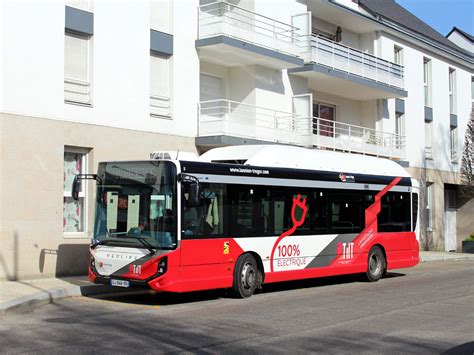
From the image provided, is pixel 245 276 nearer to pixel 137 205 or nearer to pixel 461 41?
pixel 137 205

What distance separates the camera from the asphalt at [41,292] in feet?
39.2

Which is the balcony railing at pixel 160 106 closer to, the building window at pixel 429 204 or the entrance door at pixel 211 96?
the entrance door at pixel 211 96

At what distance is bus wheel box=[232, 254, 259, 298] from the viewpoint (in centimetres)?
1355

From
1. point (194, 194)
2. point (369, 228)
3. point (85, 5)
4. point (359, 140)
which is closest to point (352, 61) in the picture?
point (359, 140)

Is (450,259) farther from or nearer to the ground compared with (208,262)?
nearer to the ground

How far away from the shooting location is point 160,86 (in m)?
20.0

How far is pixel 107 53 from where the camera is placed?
18.1 metres

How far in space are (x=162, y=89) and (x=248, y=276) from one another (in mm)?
8057

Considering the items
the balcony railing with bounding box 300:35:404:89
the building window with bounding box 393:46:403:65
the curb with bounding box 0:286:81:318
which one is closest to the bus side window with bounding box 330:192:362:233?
the curb with bounding box 0:286:81:318

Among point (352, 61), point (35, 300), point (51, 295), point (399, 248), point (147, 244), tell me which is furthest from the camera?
point (352, 61)

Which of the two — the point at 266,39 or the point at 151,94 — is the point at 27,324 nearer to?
the point at 151,94

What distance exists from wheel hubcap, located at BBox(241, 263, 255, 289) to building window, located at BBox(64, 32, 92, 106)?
6692 mm

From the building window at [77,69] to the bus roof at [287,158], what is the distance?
4.13 meters

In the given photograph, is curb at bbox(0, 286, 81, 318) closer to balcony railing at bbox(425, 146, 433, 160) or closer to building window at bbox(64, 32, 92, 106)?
building window at bbox(64, 32, 92, 106)
